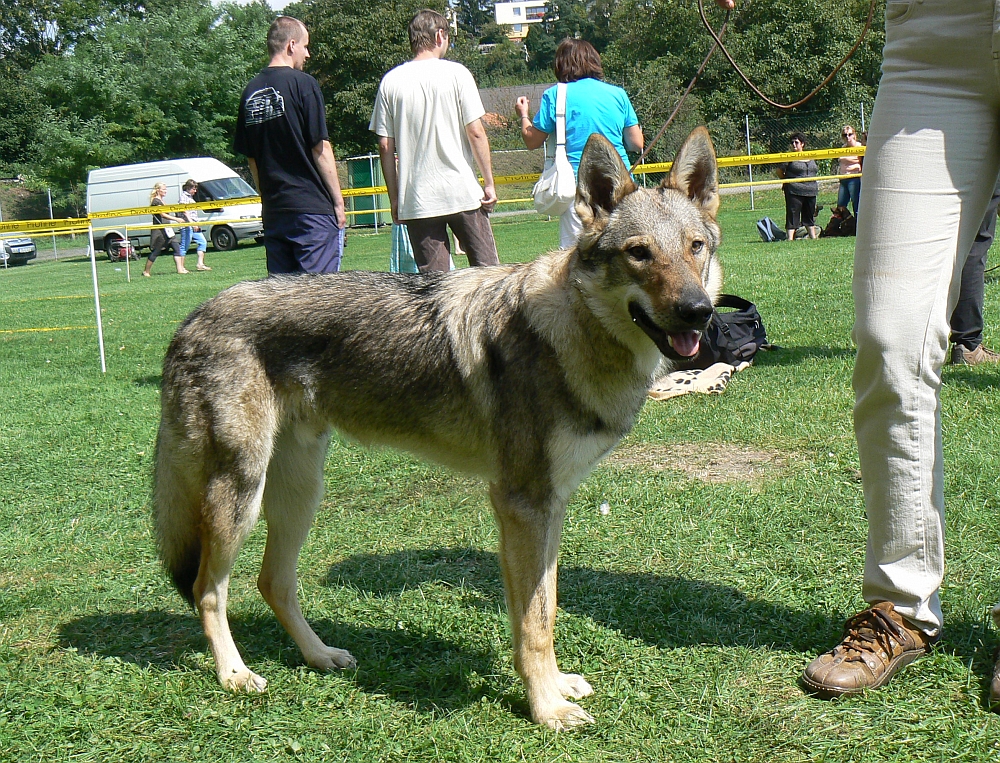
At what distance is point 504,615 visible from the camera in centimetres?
347

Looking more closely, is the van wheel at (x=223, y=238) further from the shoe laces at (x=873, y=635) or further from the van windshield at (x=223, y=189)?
the shoe laces at (x=873, y=635)

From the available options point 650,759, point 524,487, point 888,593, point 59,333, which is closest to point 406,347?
point 524,487

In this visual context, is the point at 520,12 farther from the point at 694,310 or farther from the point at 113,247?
the point at 694,310

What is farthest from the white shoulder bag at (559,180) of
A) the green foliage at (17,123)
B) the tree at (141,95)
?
the green foliage at (17,123)

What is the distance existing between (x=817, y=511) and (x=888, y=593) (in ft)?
4.06

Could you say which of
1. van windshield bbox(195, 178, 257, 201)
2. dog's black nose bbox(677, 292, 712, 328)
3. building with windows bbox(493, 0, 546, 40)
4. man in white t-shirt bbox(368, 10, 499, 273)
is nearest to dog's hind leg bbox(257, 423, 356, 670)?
dog's black nose bbox(677, 292, 712, 328)

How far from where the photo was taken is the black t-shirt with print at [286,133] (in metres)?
5.64

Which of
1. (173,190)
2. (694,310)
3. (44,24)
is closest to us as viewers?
(694,310)

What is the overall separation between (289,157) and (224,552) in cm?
337

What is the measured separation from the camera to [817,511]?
4.07m

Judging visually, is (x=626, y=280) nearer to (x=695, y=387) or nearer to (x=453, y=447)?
(x=453, y=447)

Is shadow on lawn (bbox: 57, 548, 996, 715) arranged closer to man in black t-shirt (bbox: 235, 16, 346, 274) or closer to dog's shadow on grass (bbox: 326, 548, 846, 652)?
dog's shadow on grass (bbox: 326, 548, 846, 652)

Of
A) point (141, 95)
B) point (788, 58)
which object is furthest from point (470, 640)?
point (141, 95)

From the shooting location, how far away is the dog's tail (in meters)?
3.18
